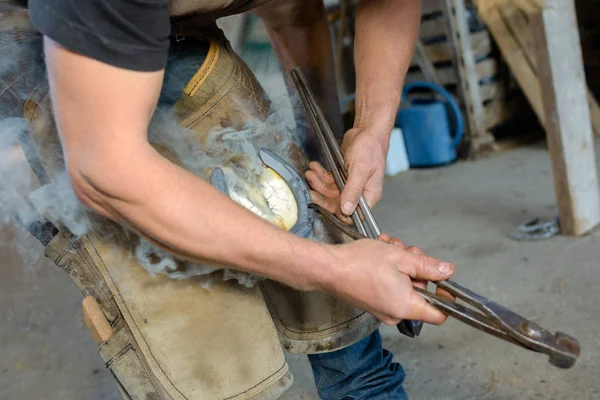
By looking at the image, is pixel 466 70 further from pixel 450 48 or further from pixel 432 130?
pixel 432 130

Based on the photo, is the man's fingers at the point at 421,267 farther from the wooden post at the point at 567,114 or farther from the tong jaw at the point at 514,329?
the wooden post at the point at 567,114

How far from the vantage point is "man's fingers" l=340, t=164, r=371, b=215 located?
36.5 inches

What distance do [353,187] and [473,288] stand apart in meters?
0.88

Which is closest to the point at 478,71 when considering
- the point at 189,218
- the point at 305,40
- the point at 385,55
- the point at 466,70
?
the point at 466,70

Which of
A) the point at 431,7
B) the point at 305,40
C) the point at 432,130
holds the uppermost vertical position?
the point at 305,40

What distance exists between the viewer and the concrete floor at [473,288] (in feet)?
4.34

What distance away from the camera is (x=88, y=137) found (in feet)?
2.03

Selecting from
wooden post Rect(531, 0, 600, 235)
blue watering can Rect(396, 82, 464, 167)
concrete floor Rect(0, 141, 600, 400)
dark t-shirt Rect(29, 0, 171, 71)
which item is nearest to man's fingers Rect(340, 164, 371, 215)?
dark t-shirt Rect(29, 0, 171, 71)

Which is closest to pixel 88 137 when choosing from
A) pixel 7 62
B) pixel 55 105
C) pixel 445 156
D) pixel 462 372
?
pixel 55 105

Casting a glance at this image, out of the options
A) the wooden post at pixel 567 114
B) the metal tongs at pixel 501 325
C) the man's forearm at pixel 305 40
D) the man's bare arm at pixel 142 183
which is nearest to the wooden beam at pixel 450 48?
the wooden post at pixel 567 114

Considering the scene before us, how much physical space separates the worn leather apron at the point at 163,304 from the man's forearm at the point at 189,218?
17 cm

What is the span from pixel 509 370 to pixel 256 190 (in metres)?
0.74

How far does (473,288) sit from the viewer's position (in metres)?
1.68

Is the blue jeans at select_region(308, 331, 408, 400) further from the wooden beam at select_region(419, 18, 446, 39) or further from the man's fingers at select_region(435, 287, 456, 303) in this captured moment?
the wooden beam at select_region(419, 18, 446, 39)
